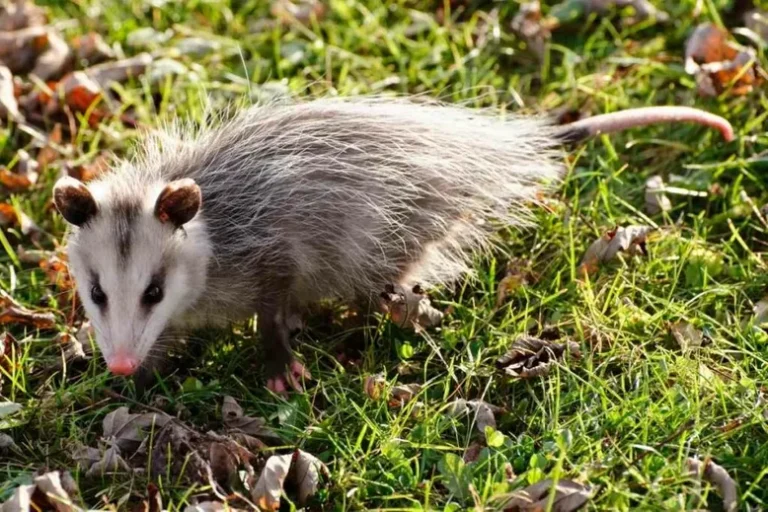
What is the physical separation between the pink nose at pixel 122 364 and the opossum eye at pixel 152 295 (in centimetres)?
16

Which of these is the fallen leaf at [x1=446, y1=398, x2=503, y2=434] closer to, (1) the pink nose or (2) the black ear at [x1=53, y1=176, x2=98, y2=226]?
(1) the pink nose

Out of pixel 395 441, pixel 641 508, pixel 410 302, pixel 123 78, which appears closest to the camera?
pixel 641 508

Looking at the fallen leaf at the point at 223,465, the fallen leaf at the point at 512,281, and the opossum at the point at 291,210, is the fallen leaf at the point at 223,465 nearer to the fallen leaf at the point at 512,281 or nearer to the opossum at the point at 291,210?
the opossum at the point at 291,210

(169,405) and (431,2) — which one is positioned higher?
(431,2)

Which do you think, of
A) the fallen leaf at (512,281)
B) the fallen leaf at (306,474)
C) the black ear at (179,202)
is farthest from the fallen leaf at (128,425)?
the fallen leaf at (512,281)

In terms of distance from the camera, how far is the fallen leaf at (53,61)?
162 inches

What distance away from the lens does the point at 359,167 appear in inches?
121

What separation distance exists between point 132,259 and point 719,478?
146 centimetres

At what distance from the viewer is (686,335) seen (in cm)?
288

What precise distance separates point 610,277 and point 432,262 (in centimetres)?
51

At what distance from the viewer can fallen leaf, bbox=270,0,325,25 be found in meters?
4.23

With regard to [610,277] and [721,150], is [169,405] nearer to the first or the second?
[610,277]

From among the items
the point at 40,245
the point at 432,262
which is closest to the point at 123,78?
the point at 40,245

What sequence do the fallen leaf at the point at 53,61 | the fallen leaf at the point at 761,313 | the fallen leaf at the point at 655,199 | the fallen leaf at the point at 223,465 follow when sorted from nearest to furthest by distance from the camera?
the fallen leaf at the point at 223,465 < the fallen leaf at the point at 761,313 < the fallen leaf at the point at 655,199 < the fallen leaf at the point at 53,61
